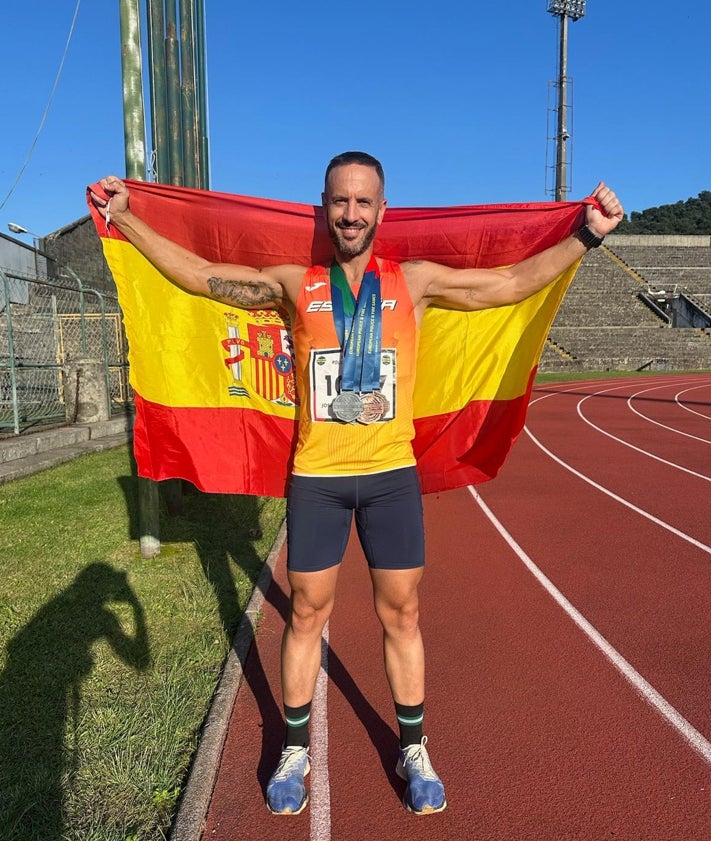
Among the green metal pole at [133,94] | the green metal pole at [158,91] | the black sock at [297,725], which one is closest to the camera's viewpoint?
the black sock at [297,725]

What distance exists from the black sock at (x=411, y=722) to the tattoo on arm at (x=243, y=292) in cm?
183

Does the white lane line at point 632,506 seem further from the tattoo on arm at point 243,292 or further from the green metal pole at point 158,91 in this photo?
the green metal pole at point 158,91

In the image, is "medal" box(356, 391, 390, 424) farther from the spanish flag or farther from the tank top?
the spanish flag

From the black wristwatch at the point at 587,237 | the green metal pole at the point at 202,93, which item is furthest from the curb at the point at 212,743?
the green metal pole at the point at 202,93

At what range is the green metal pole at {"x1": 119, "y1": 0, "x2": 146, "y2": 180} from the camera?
453 cm

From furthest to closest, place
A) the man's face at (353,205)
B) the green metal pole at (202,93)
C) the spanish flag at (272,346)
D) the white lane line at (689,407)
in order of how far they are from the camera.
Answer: the white lane line at (689,407) → the green metal pole at (202,93) → the spanish flag at (272,346) → the man's face at (353,205)

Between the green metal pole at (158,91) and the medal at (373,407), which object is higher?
the green metal pole at (158,91)

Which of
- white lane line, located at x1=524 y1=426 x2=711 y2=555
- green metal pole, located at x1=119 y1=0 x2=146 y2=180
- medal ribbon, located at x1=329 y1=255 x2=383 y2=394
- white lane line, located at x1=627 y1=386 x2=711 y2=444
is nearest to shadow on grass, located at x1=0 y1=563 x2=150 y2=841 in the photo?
medal ribbon, located at x1=329 y1=255 x2=383 y2=394

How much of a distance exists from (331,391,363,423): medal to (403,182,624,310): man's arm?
54 centimetres

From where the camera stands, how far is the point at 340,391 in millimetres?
2365

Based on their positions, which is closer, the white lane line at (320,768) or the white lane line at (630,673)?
the white lane line at (320,768)

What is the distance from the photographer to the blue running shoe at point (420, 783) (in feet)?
7.85

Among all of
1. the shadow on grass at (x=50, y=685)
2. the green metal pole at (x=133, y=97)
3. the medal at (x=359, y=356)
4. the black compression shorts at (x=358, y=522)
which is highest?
the green metal pole at (x=133, y=97)

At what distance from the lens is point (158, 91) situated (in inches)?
228
